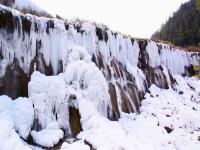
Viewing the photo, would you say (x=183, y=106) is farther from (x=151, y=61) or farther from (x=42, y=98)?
(x=42, y=98)

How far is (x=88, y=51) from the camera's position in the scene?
44.3 feet

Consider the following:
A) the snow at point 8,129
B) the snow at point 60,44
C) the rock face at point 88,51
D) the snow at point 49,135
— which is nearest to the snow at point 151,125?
the rock face at point 88,51

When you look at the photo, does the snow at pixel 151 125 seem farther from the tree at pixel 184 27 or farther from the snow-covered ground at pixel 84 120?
the tree at pixel 184 27

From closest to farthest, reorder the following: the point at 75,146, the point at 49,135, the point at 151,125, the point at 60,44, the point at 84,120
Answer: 1. the point at 75,146
2. the point at 49,135
3. the point at 84,120
4. the point at 60,44
5. the point at 151,125

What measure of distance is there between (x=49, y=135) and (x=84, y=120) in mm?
1448

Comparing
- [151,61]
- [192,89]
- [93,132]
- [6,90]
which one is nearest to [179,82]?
[192,89]

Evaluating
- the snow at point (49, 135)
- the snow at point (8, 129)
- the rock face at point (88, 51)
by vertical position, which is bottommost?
the snow at point (49, 135)

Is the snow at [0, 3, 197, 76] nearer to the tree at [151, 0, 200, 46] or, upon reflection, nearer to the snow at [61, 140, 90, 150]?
the snow at [61, 140, 90, 150]

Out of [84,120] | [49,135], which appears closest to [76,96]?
[84,120]

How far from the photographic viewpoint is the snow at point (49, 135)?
9.12 m

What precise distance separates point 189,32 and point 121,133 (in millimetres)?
46378

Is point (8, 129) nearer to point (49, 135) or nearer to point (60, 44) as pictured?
point (49, 135)

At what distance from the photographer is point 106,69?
549 inches

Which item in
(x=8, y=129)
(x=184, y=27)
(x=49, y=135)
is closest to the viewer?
(x=8, y=129)
